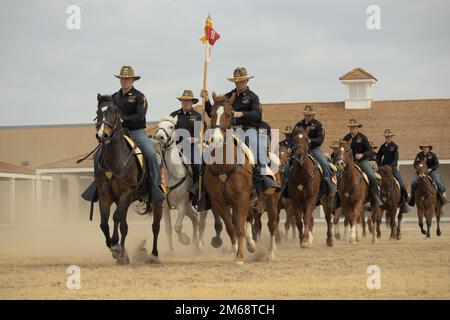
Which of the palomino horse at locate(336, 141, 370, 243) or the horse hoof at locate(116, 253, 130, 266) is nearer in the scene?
the horse hoof at locate(116, 253, 130, 266)

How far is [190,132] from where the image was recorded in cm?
1900

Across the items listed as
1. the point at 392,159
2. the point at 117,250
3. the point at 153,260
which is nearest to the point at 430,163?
the point at 392,159

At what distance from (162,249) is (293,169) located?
3483 mm

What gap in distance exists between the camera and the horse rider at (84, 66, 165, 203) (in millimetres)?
16172

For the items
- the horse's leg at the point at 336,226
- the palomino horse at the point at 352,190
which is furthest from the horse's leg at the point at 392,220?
the palomino horse at the point at 352,190

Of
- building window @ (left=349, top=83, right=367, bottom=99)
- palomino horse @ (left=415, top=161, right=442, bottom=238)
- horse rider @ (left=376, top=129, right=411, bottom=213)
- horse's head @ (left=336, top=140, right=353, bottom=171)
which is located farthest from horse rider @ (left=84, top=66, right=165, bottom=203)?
building window @ (left=349, top=83, right=367, bottom=99)

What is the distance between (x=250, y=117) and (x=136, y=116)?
6.60ft

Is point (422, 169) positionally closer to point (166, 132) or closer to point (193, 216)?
point (193, 216)

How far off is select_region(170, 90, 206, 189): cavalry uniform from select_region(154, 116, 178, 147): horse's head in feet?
A: 1.86

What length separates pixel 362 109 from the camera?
180 ft

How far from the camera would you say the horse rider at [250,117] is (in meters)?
15.9

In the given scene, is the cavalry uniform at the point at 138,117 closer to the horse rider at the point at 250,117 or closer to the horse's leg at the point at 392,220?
the horse rider at the point at 250,117

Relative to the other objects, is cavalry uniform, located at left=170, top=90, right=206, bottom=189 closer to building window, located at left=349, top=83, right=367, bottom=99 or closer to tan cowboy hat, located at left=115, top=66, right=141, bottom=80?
tan cowboy hat, located at left=115, top=66, right=141, bottom=80
